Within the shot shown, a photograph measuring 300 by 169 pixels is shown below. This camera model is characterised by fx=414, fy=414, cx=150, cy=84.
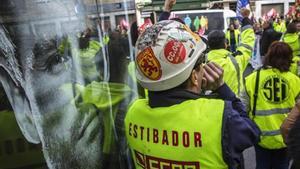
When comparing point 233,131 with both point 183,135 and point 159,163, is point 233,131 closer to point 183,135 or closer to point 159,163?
point 183,135

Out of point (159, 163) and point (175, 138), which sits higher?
point (175, 138)

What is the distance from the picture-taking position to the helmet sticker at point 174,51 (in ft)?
5.47

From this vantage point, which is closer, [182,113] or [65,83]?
[182,113]

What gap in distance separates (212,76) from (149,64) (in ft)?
1.05

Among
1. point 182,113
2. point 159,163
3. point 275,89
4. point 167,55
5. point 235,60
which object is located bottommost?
point 275,89

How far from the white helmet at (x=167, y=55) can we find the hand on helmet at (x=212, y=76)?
0.13 meters

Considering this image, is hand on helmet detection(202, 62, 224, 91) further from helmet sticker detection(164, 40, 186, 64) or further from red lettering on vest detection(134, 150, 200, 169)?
→ red lettering on vest detection(134, 150, 200, 169)

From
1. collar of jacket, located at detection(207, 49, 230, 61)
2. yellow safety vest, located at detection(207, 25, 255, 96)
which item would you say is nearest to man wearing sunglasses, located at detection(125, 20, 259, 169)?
yellow safety vest, located at detection(207, 25, 255, 96)

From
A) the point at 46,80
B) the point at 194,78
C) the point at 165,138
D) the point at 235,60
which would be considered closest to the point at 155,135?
the point at 165,138

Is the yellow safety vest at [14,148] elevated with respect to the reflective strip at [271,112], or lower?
elevated

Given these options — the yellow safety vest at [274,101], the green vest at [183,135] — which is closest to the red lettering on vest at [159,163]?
the green vest at [183,135]

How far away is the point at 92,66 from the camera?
2.43m

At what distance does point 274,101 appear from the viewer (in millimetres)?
3580

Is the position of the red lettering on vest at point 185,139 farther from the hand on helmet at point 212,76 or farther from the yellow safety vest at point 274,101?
the yellow safety vest at point 274,101
